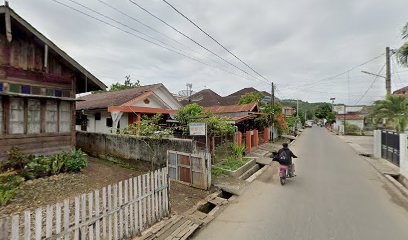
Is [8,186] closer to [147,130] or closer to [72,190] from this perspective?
[72,190]

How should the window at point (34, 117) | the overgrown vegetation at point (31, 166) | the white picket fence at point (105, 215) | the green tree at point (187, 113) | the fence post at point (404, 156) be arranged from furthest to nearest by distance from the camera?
the green tree at point (187, 113) → the fence post at point (404, 156) → the window at point (34, 117) → the overgrown vegetation at point (31, 166) → the white picket fence at point (105, 215)

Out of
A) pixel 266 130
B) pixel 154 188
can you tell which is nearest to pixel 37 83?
pixel 154 188

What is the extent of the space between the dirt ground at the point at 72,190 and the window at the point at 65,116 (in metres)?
1.95

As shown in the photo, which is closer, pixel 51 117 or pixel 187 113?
pixel 51 117

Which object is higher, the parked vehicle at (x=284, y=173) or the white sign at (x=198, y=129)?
the white sign at (x=198, y=129)

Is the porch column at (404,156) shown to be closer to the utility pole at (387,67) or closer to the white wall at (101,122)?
the utility pole at (387,67)

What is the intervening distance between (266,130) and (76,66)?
56.8 ft

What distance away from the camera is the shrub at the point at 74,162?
335 inches

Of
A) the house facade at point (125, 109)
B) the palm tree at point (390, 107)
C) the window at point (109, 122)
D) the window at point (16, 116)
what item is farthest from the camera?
the palm tree at point (390, 107)

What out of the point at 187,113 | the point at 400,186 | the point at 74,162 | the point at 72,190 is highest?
the point at 187,113

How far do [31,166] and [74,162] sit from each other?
1.35m

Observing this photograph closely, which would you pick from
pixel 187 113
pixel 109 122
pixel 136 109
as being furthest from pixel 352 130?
pixel 109 122

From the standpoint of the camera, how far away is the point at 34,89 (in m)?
8.59

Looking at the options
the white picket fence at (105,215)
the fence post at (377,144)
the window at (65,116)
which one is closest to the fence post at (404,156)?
the fence post at (377,144)
